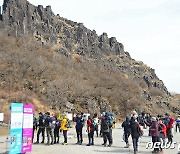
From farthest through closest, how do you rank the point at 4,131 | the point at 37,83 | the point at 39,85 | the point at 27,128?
the point at 37,83
the point at 39,85
the point at 4,131
the point at 27,128

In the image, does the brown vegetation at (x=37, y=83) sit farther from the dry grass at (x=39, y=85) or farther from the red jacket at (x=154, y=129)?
the red jacket at (x=154, y=129)

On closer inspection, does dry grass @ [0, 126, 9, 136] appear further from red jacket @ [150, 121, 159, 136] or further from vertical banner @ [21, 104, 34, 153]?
red jacket @ [150, 121, 159, 136]

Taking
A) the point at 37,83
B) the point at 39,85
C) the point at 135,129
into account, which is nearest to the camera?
the point at 135,129

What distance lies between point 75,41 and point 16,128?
12110 cm

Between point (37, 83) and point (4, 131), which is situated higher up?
point (37, 83)

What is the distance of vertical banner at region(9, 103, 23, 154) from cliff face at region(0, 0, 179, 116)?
88409mm

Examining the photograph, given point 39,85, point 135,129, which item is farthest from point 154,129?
point 39,85

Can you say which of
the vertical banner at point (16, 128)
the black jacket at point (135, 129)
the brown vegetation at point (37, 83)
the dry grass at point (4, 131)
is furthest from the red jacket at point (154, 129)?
the brown vegetation at point (37, 83)

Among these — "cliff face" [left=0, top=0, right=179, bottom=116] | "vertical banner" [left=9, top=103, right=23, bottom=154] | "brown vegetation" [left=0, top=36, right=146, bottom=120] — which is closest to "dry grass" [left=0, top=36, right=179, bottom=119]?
"brown vegetation" [left=0, top=36, right=146, bottom=120]

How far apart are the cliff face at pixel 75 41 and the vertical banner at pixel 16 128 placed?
88.4 m

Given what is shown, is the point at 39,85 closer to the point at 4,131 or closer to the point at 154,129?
the point at 4,131

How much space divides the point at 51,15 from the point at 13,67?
75.6m

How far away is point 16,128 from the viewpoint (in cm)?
1405

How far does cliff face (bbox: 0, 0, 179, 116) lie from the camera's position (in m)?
113
